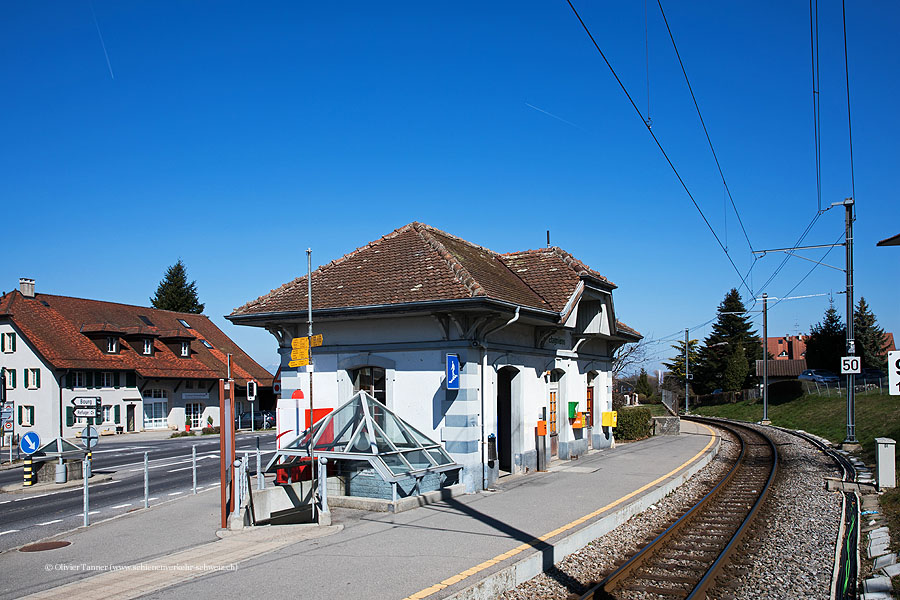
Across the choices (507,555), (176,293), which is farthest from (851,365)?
(176,293)

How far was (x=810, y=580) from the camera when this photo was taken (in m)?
8.69

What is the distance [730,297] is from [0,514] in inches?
2728

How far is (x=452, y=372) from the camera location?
1413 centimetres

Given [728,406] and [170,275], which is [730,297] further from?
[170,275]

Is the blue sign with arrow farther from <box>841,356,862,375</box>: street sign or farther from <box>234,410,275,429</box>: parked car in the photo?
<box>234,410,275,429</box>: parked car

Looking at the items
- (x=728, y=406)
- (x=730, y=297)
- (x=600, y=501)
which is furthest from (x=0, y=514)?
(x=730, y=297)

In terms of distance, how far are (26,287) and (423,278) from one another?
38203 millimetres

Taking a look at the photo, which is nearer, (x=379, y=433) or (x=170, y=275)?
(x=379, y=433)

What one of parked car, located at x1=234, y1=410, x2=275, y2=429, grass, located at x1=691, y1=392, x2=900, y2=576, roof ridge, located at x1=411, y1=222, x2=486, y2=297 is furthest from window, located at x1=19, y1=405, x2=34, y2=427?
grass, located at x1=691, y1=392, x2=900, y2=576

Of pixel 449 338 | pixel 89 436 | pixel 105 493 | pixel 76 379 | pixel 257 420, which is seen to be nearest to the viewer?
pixel 89 436

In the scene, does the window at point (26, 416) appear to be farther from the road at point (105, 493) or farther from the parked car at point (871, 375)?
the parked car at point (871, 375)

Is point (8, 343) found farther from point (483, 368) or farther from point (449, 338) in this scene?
point (483, 368)

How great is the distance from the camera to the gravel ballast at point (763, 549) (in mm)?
8328

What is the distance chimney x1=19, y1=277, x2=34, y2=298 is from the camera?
143 ft
